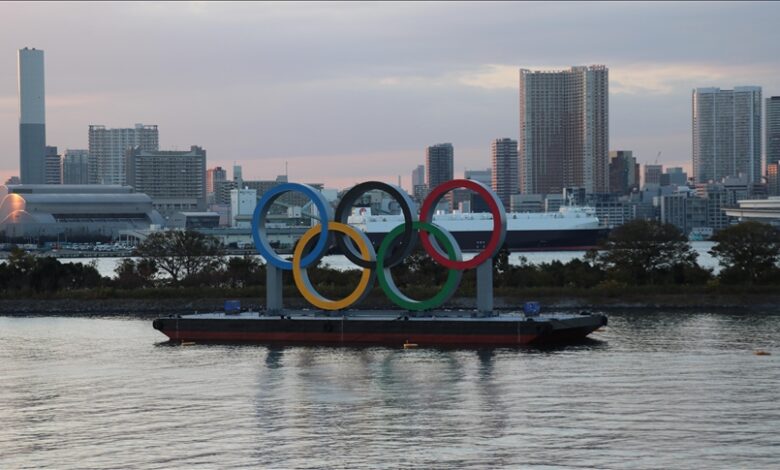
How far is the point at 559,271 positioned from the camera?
248 feet

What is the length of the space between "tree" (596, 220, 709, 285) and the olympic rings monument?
22575 millimetres

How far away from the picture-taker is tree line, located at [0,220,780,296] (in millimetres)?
72500

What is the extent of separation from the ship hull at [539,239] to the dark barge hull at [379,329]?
335 feet

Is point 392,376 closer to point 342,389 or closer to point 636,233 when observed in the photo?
point 342,389

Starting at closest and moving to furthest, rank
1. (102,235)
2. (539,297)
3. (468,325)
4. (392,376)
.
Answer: (392,376), (468,325), (539,297), (102,235)

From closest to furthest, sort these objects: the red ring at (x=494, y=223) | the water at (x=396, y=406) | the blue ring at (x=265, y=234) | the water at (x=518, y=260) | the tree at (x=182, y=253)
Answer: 1. the water at (x=396, y=406)
2. the red ring at (x=494, y=223)
3. the blue ring at (x=265, y=234)
4. the tree at (x=182, y=253)
5. the water at (x=518, y=260)

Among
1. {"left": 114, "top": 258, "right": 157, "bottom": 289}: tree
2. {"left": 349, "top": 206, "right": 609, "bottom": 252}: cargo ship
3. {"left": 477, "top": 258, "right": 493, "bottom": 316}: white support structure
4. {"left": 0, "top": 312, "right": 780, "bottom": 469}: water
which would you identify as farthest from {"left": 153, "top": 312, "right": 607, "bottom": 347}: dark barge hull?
{"left": 349, "top": 206, "right": 609, "bottom": 252}: cargo ship

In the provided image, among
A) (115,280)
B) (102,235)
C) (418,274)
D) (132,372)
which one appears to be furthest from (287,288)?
→ (102,235)

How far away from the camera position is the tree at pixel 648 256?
73625 millimetres

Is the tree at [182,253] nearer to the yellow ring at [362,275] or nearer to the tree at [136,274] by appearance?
the tree at [136,274]

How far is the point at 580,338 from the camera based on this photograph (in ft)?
165

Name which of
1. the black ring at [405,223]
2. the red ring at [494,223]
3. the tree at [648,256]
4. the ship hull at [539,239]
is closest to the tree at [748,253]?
the tree at [648,256]

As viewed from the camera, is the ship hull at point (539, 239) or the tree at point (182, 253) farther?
the ship hull at point (539, 239)

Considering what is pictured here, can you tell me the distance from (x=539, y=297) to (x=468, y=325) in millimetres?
20520
